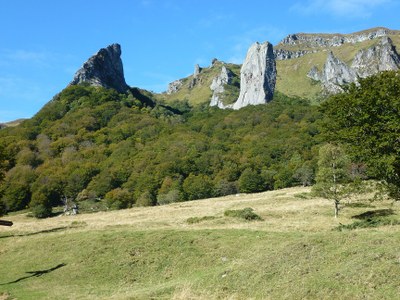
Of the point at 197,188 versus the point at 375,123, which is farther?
the point at 197,188

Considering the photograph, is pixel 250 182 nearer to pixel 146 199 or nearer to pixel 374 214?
pixel 146 199

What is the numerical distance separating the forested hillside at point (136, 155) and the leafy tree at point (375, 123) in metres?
72.5

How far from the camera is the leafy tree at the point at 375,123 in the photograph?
76.8 ft

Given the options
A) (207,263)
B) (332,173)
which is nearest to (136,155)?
(332,173)

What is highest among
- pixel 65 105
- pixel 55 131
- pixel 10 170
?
Result: pixel 65 105

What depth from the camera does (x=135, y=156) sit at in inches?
5123

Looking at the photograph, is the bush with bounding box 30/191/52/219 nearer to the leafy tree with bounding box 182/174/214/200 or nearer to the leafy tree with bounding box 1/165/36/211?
the leafy tree with bounding box 1/165/36/211

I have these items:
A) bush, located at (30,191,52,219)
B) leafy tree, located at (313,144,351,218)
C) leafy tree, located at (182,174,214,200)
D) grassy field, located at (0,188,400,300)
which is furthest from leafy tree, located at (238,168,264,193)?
grassy field, located at (0,188,400,300)

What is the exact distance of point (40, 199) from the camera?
94000 mm

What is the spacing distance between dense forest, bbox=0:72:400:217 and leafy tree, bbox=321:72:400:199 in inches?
1353

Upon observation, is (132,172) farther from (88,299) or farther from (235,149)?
(88,299)

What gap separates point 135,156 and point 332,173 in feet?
316

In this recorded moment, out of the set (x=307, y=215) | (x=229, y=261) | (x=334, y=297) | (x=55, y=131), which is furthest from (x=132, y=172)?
(x=334, y=297)

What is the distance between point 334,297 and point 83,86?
194 metres
